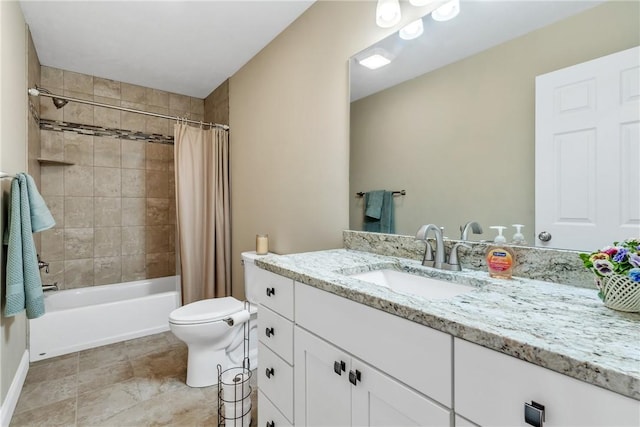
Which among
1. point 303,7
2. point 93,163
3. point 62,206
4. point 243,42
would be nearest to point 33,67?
point 93,163

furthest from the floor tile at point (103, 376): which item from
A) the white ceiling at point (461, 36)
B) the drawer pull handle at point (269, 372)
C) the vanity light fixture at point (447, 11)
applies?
the vanity light fixture at point (447, 11)

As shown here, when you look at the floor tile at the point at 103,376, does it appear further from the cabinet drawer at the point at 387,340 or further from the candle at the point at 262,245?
the cabinet drawer at the point at 387,340

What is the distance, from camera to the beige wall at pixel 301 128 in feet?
5.72

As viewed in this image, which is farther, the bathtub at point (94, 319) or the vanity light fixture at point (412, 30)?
the bathtub at point (94, 319)

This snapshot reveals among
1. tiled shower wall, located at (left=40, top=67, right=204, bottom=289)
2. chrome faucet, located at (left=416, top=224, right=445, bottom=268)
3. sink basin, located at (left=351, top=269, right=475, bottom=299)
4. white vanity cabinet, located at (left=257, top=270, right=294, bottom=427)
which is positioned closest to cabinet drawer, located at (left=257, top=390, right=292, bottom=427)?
white vanity cabinet, located at (left=257, top=270, right=294, bottom=427)

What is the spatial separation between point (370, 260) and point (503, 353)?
2.66 ft

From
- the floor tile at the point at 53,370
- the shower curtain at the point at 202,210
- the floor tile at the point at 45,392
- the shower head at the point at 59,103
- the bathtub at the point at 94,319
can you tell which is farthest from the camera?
the shower curtain at the point at 202,210

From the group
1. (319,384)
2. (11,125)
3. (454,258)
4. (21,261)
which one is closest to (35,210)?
(21,261)

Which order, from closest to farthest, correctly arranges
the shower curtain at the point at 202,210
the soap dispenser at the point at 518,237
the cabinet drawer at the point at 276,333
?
the soap dispenser at the point at 518,237, the cabinet drawer at the point at 276,333, the shower curtain at the point at 202,210

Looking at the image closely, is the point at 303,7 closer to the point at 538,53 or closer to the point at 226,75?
the point at 226,75

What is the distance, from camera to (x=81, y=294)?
2826mm

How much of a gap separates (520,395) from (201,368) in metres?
1.83

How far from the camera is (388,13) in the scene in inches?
55.1

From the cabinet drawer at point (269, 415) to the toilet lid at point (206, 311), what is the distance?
624 mm
